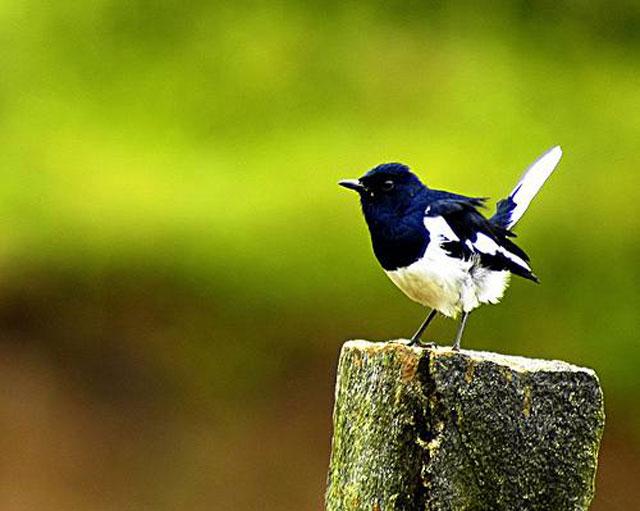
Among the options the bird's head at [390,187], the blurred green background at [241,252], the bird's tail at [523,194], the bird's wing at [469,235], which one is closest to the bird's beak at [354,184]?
the bird's head at [390,187]

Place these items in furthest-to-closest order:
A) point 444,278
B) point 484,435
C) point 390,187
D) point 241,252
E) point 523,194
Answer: point 241,252 < point 523,194 < point 390,187 < point 444,278 < point 484,435

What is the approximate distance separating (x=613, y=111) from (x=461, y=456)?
6529 millimetres

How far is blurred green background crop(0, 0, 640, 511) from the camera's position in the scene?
Answer: 7.61 meters

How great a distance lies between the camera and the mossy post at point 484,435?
9.24 feet

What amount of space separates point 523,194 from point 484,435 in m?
1.82

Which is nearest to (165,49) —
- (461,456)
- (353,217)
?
(353,217)

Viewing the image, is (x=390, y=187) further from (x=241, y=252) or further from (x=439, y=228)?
(x=241, y=252)

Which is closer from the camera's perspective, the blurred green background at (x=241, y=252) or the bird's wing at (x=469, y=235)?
the bird's wing at (x=469, y=235)

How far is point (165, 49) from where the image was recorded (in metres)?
9.42

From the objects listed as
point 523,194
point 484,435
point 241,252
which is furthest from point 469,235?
point 241,252

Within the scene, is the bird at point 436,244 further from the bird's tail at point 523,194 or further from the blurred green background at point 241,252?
the blurred green background at point 241,252

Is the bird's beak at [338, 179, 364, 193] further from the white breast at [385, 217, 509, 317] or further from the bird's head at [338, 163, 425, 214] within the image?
the white breast at [385, 217, 509, 317]

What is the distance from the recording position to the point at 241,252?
26.0 ft

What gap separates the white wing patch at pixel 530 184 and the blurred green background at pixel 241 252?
2.88 metres
